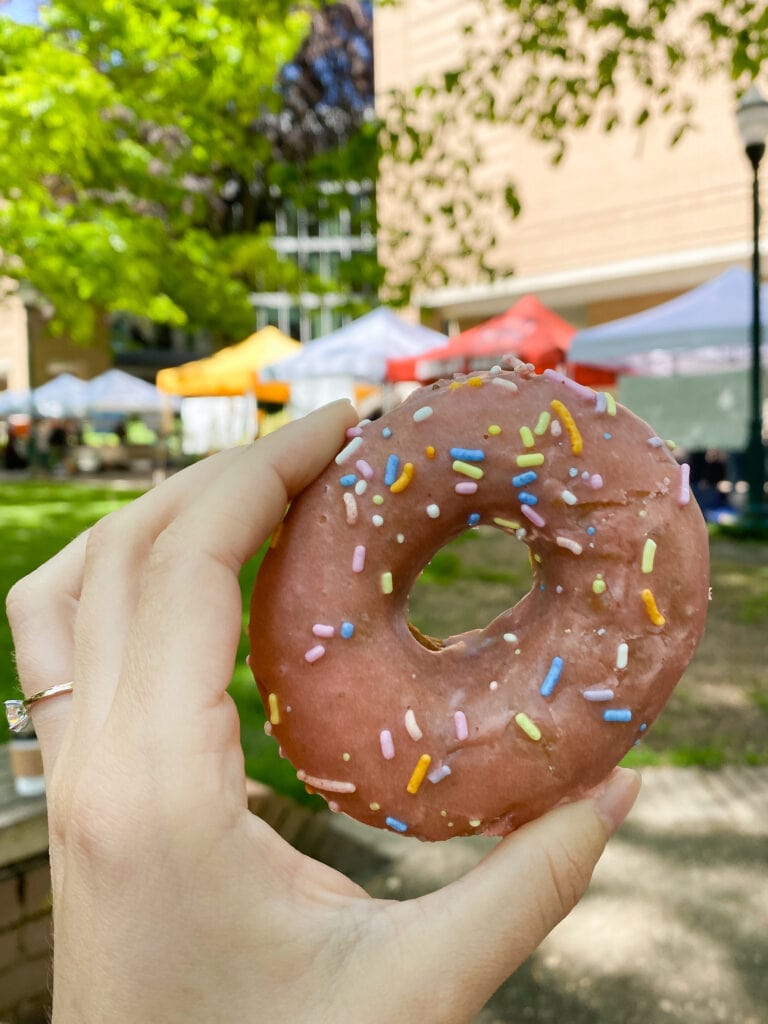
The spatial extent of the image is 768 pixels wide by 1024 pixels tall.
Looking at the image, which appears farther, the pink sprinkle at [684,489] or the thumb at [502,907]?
the pink sprinkle at [684,489]

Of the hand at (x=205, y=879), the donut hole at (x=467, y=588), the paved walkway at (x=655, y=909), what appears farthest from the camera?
the donut hole at (x=467, y=588)

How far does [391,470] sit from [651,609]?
0.53m

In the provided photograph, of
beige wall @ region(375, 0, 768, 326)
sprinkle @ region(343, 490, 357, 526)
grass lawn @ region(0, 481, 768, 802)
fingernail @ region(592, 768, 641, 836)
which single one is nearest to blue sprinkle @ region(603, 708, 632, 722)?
fingernail @ region(592, 768, 641, 836)

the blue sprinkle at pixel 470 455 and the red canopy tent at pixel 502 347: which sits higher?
the red canopy tent at pixel 502 347

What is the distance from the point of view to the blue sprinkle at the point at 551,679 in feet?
4.72

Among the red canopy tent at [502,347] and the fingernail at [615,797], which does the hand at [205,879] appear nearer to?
the fingernail at [615,797]

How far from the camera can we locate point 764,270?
16.9m

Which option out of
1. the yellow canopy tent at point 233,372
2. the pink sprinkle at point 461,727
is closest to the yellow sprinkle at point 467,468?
the pink sprinkle at point 461,727

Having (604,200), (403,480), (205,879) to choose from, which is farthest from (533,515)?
(604,200)

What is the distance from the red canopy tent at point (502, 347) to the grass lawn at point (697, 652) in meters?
2.21

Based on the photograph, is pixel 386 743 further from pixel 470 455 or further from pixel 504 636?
pixel 470 455

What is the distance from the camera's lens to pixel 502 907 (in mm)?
1207

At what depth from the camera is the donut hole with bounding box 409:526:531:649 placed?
18.7 ft

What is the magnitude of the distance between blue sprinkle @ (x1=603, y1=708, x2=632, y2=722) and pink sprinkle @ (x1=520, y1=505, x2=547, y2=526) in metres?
0.35
